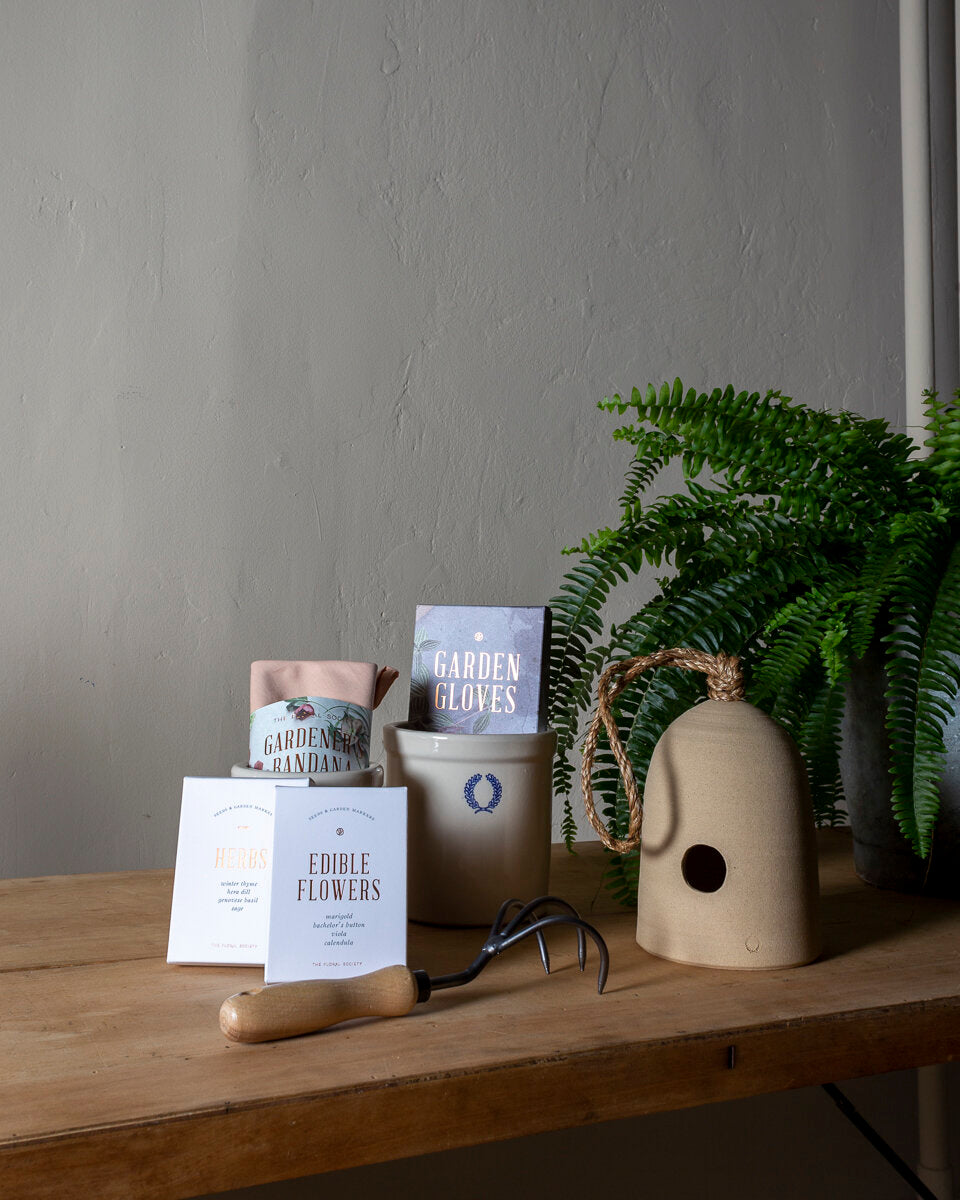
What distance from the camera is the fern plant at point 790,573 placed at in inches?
28.9

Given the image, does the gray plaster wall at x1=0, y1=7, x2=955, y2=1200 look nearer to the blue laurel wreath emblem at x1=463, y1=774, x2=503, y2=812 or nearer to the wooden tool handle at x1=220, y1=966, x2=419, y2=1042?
the blue laurel wreath emblem at x1=463, y1=774, x2=503, y2=812

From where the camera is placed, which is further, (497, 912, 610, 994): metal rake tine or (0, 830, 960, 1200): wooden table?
(497, 912, 610, 994): metal rake tine

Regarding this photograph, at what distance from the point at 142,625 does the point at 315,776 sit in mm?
859

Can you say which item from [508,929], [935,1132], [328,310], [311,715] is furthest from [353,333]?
[935,1132]

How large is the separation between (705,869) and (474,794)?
0.64 feet

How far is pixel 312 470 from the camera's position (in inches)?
61.9

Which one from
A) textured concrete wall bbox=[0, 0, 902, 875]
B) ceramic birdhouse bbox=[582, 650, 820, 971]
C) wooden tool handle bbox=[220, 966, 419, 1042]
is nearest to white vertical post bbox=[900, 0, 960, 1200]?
textured concrete wall bbox=[0, 0, 902, 875]

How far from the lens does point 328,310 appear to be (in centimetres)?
158

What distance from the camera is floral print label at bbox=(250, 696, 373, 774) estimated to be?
73 centimetres

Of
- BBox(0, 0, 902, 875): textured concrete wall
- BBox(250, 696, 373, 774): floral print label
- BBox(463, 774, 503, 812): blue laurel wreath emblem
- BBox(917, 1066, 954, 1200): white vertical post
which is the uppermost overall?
BBox(0, 0, 902, 875): textured concrete wall

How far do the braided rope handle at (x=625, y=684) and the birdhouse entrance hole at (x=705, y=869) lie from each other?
0.20 ft

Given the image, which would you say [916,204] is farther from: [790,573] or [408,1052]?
[408,1052]

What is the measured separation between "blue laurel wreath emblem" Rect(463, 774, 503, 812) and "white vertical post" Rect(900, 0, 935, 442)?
54.2 inches

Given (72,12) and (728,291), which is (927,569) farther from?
(72,12)
